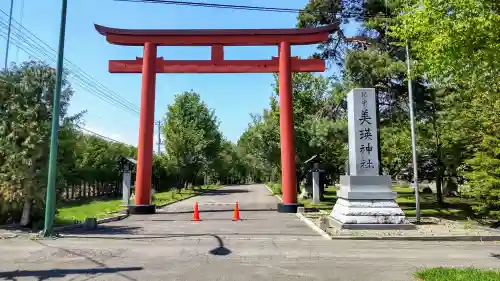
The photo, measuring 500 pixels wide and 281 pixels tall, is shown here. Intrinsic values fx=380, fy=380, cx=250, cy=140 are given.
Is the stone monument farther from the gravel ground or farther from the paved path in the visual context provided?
the paved path

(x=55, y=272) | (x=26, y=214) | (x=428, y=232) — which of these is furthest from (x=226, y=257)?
(x=26, y=214)

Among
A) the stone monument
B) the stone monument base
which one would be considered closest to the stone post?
the stone monument

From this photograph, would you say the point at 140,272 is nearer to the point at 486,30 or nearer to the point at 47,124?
the point at 47,124

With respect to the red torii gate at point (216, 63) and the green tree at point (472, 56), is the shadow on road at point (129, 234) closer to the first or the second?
the green tree at point (472, 56)

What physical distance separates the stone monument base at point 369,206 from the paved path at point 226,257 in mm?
1643

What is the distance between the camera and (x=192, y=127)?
41.5 metres

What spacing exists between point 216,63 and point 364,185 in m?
10.2

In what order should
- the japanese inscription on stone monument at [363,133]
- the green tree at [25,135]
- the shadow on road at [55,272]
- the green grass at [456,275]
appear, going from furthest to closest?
the japanese inscription on stone monument at [363,133] < the green tree at [25,135] < the shadow on road at [55,272] < the green grass at [456,275]

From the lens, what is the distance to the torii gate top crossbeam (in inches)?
747

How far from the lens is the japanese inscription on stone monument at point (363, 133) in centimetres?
1302

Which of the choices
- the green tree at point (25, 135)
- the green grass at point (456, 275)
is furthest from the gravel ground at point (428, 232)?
the green tree at point (25, 135)

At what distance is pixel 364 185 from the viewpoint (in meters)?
12.7

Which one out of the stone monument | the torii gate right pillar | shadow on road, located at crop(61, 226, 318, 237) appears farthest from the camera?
the torii gate right pillar

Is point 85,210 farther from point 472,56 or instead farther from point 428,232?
point 472,56
